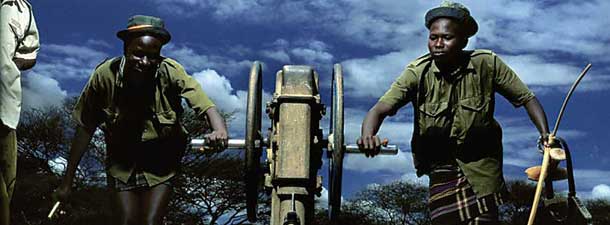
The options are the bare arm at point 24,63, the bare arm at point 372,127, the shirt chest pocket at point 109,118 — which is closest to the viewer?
the bare arm at point 24,63

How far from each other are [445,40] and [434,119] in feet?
1.41

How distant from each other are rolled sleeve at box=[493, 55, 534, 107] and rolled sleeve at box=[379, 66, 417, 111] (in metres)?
0.45

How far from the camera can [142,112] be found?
5652mm

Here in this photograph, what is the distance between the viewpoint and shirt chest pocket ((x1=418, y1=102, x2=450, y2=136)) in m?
5.18

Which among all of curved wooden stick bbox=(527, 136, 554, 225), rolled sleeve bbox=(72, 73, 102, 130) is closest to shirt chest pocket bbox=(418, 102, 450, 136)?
curved wooden stick bbox=(527, 136, 554, 225)

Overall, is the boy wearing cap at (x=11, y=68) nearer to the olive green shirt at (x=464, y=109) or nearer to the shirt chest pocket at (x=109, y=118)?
the shirt chest pocket at (x=109, y=118)

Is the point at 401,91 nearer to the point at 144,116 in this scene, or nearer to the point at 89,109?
the point at 144,116

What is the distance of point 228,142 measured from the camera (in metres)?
5.25

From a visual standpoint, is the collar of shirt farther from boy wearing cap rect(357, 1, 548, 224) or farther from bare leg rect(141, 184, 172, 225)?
bare leg rect(141, 184, 172, 225)

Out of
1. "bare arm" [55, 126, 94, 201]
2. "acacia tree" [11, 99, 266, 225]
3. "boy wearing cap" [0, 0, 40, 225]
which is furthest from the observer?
"acacia tree" [11, 99, 266, 225]

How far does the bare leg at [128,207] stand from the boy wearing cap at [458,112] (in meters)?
1.53

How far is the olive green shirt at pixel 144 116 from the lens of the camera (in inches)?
221

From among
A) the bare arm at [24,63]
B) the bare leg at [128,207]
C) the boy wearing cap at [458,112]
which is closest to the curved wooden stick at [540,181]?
the boy wearing cap at [458,112]

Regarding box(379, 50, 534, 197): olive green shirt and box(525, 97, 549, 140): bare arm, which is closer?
box(525, 97, 549, 140): bare arm
